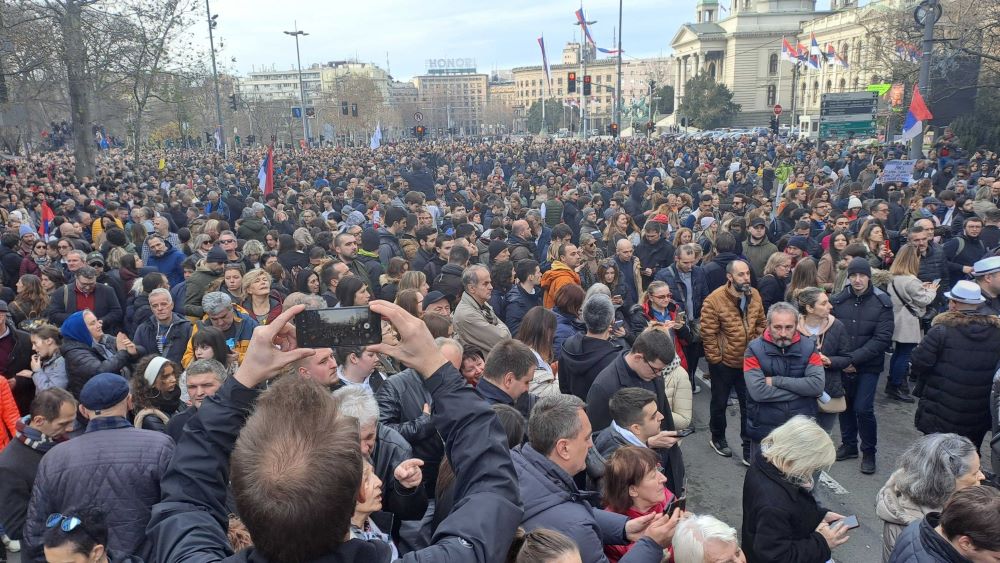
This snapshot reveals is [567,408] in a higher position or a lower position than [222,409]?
lower

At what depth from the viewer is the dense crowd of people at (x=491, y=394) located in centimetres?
155

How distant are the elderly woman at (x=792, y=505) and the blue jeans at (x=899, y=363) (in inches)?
183

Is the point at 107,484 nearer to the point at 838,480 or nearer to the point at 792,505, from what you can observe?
the point at 792,505

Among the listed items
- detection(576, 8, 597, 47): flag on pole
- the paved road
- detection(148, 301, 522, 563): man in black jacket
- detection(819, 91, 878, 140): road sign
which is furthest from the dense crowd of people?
detection(576, 8, 597, 47): flag on pole

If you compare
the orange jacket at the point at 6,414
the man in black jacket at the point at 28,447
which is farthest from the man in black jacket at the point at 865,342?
the orange jacket at the point at 6,414

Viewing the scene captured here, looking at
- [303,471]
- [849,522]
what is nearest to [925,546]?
[849,522]

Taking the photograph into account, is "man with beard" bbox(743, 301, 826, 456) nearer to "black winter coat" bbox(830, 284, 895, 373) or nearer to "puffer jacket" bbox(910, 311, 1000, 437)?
"puffer jacket" bbox(910, 311, 1000, 437)

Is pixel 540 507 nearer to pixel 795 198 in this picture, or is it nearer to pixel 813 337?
pixel 813 337

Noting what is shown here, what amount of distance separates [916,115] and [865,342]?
11512mm

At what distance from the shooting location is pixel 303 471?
4.12 feet

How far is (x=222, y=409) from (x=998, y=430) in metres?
4.70

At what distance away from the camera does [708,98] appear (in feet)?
217

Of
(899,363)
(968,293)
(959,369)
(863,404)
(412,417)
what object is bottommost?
(899,363)

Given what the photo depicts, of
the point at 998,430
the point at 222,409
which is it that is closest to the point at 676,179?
the point at 998,430
